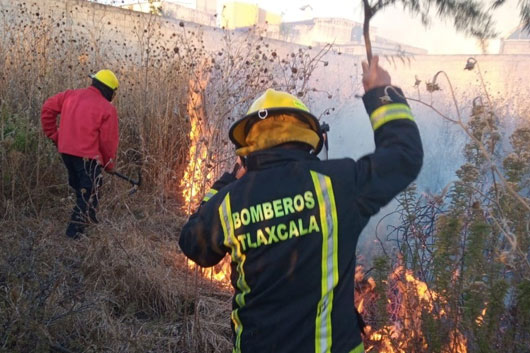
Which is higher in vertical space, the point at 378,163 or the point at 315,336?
the point at 378,163

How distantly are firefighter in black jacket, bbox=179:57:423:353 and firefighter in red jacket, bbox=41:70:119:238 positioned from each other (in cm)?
377

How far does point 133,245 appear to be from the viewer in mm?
4723

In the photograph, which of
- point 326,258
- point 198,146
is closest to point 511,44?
point 326,258

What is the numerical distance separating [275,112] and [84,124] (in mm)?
4009

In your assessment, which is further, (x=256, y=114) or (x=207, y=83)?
(x=207, y=83)

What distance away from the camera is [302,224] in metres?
1.76

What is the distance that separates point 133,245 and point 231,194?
3126 mm

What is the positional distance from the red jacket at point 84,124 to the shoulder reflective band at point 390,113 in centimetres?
391

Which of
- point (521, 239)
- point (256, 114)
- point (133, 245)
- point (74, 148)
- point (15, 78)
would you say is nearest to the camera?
point (256, 114)

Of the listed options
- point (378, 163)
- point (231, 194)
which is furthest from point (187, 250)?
point (378, 163)

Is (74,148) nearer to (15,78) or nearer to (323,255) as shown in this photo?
(15,78)

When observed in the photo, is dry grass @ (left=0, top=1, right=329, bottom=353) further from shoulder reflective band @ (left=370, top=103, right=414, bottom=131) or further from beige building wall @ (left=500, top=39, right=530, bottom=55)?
shoulder reflective band @ (left=370, top=103, right=414, bottom=131)

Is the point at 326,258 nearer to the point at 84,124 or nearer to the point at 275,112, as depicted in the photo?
the point at 275,112

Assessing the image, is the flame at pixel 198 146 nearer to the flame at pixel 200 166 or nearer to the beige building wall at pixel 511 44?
the flame at pixel 200 166
